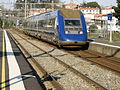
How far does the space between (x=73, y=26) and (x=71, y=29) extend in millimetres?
263

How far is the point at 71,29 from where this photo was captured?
20.4m

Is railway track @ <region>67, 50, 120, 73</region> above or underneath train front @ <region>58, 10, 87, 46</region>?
underneath

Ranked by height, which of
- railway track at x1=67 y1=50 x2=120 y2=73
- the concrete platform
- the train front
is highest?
the train front

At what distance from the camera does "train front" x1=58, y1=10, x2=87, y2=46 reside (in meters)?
20.0

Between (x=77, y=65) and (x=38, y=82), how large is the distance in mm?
4458

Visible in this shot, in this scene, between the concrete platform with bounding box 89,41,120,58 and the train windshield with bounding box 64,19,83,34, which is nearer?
the concrete platform with bounding box 89,41,120,58

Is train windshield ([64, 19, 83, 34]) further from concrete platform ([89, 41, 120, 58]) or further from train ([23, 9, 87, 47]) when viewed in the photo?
concrete platform ([89, 41, 120, 58])

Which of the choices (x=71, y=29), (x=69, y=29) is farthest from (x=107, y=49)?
(x=69, y=29)

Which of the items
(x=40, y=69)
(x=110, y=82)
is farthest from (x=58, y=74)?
(x=110, y=82)

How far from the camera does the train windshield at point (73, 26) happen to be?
20.3 metres

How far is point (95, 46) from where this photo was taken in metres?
21.8

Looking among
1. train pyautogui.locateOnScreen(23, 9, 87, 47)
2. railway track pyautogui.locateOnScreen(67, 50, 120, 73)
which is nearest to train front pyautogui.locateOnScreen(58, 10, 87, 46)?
train pyautogui.locateOnScreen(23, 9, 87, 47)

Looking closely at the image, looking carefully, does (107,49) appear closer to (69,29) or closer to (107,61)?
(69,29)

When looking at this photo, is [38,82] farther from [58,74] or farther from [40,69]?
[40,69]
